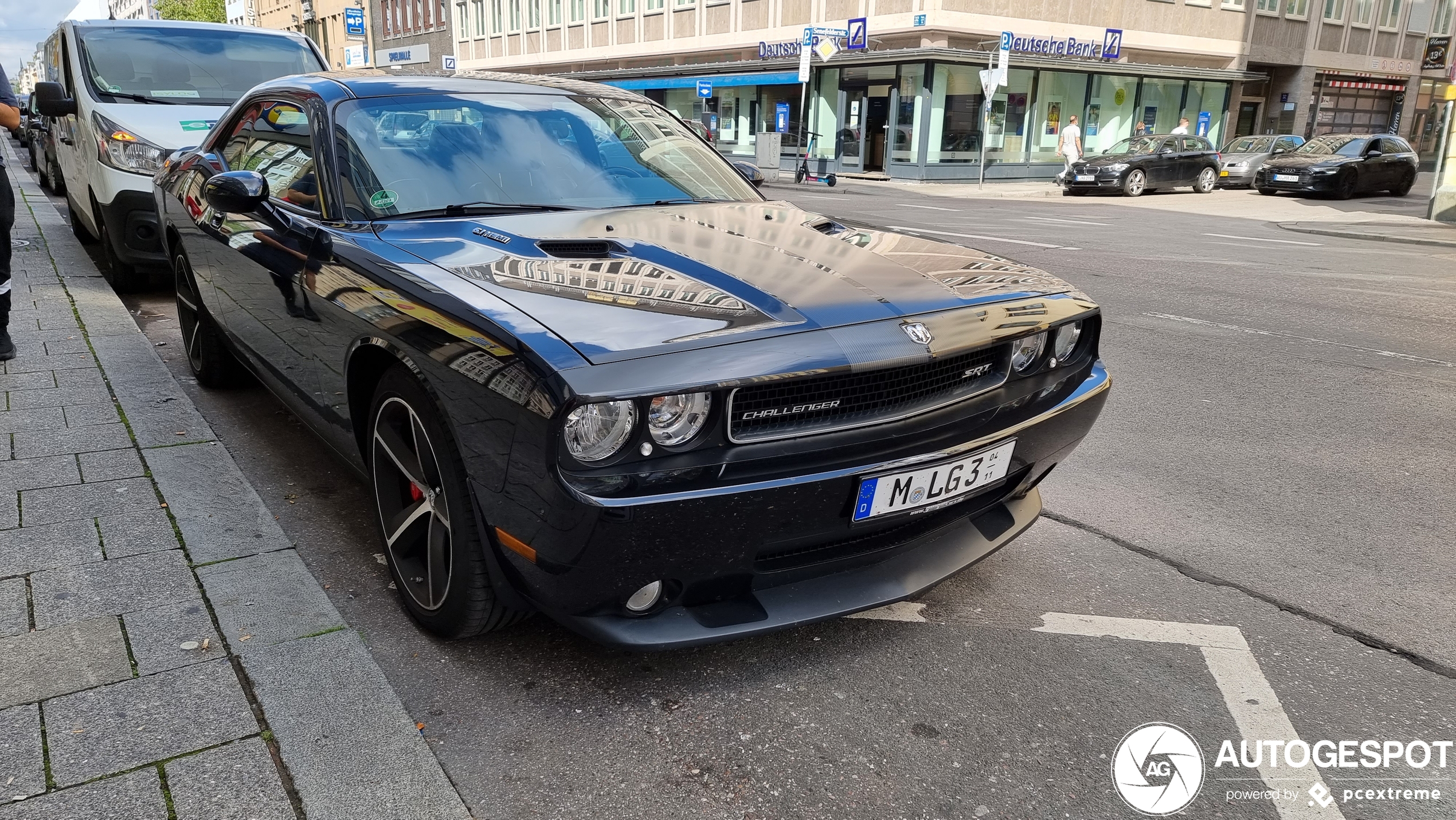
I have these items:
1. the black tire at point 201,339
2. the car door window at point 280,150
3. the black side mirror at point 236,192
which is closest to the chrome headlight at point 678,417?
the car door window at point 280,150

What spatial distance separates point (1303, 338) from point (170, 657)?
7.21 m

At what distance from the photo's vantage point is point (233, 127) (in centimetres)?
461

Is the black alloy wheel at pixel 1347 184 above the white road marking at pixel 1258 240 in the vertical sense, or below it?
above

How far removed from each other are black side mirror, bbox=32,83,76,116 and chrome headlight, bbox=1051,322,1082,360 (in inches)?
264

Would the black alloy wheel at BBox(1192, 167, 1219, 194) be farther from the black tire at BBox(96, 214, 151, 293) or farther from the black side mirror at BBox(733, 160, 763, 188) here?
the black tire at BBox(96, 214, 151, 293)

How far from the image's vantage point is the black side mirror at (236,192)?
3352mm

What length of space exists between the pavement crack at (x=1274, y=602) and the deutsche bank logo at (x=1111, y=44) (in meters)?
30.1

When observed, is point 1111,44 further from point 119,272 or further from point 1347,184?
point 119,272

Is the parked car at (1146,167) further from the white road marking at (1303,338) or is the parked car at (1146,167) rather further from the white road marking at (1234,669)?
the white road marking at (1234,669)

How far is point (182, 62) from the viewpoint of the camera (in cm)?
795

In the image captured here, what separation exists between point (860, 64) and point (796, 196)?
7716 millimetres

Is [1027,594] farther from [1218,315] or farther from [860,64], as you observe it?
[860,64]

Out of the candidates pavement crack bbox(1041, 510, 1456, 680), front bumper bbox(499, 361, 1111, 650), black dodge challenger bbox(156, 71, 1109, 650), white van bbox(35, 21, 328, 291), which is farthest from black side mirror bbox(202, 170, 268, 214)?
white van bbox(35, 21, 328, 291)

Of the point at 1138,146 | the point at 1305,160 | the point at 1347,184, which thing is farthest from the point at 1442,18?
the point at 1138,146
